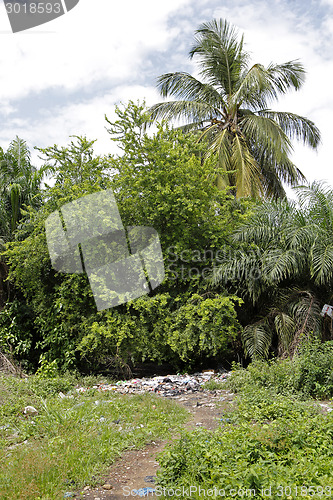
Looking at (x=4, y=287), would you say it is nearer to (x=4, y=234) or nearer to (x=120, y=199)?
(x=4, y=234)

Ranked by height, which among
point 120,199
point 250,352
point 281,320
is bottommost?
point 250,352

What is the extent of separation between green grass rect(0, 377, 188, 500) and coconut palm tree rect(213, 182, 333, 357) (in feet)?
9.57

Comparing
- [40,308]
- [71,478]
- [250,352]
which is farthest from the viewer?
[40,308]

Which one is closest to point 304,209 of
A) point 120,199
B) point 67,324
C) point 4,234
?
point 120,199

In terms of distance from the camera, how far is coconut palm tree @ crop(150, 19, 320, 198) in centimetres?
1364

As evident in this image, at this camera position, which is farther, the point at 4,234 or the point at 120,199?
the point at 4,234

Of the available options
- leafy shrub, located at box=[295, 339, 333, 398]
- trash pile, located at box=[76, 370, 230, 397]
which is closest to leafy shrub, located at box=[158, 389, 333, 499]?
leafy shrub, located at box=[295, 339, 333, 398]

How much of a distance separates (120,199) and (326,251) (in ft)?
14.8

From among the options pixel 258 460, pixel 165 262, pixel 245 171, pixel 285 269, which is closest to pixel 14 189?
pixel 165 262

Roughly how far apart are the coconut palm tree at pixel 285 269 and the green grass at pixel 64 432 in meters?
2.92

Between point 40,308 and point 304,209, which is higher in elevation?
point 304,209

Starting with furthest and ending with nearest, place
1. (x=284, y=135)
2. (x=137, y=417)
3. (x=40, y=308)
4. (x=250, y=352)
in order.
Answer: (x=284, y=135)
(x=40, y=308)
(x=250, y=352)
(x=137, y=417)

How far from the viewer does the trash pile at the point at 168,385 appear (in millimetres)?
7953

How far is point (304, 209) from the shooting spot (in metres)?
9.04
